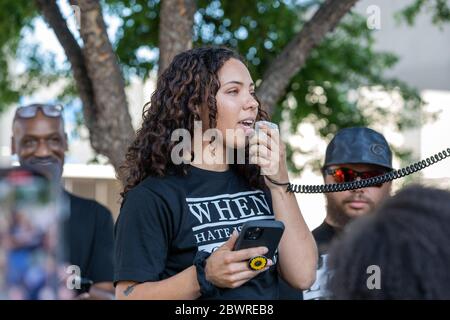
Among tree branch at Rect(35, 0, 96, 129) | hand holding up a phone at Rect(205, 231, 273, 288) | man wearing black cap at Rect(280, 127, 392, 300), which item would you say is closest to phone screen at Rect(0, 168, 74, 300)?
hand holding up a phone at Rect(205, 231, 273, 288)

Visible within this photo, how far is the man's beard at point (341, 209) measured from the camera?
3890mm

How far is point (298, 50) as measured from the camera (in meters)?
6.34

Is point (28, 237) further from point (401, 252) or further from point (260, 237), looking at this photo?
point (260, 237)

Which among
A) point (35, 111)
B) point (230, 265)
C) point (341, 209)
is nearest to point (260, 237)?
point (230, 265)

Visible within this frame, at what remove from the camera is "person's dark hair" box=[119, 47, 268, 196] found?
9.12 ft

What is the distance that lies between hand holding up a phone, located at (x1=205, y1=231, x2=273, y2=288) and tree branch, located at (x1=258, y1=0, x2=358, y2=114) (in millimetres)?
3870

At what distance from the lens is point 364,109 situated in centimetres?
975

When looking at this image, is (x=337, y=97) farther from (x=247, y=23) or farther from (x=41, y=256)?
(x=41, y=256)

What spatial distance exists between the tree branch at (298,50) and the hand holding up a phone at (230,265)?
3870 millimetres

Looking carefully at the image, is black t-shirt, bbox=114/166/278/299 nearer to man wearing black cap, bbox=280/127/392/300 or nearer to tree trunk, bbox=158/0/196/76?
man wearing black cap, bbox=280/127/392/300

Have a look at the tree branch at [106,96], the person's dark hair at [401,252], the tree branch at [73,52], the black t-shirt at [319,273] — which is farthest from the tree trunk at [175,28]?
the person's dark hair at [401,252]

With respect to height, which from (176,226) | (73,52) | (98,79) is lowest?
(176,226)

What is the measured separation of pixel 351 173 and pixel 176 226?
1.61m
